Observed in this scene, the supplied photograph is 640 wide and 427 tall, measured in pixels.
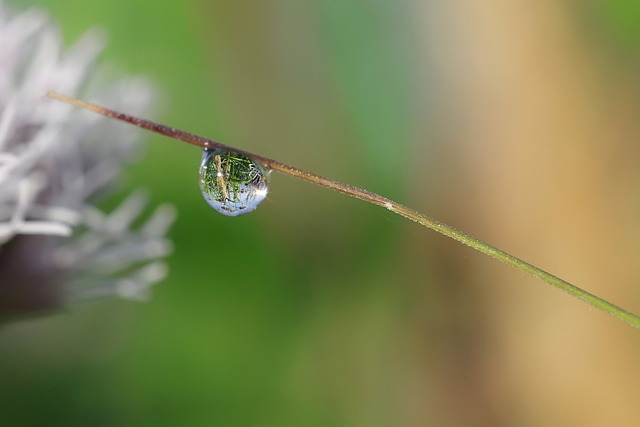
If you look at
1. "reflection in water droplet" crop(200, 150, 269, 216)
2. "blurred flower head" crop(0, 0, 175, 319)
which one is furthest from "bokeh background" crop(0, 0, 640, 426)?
"reflection in water droplet" crop(200, 150, 269, 216)

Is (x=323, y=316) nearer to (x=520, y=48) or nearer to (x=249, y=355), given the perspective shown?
(x=249, y=355)

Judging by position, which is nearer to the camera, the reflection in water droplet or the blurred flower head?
the reflection in water droplet

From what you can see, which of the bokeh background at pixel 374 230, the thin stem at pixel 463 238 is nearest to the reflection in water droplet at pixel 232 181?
the thin stem at pixel 463 238

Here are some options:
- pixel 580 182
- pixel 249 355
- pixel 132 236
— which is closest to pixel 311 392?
pixel 249 355

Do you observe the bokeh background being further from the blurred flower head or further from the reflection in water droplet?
the reflection in water droplet

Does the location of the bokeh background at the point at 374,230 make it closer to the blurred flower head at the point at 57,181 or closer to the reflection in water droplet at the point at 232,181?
the blurred flower head at the point at 57,181

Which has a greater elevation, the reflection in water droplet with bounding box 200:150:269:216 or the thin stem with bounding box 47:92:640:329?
the reflection in water droplet with bounding box 200:150:269:216

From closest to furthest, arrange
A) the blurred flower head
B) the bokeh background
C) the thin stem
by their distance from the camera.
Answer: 1. the thin stem
2. the blurred flower head
3. the bokeh background
